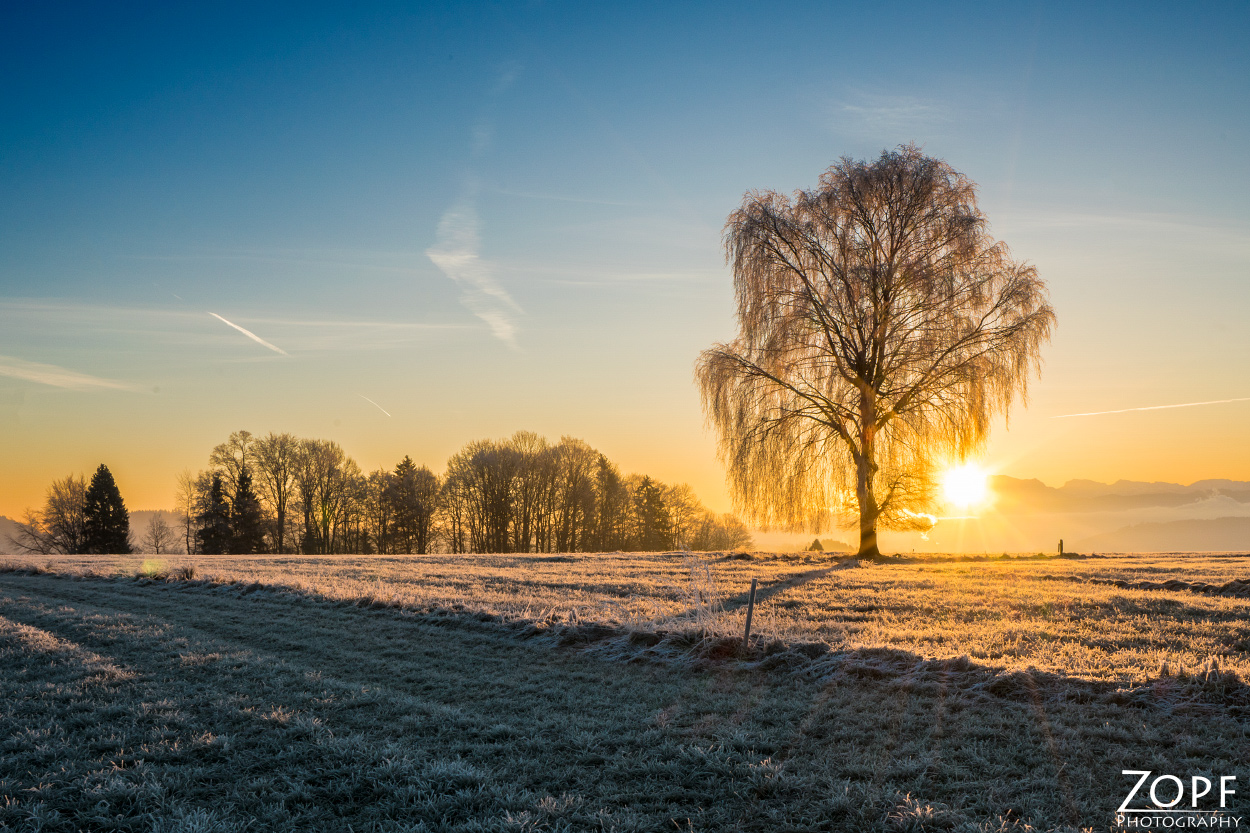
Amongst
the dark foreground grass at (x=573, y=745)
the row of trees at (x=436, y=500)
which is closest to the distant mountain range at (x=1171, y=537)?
the row of trees at (x=436, y=500)

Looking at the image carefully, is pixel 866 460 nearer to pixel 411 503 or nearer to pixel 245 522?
pixel 411 503

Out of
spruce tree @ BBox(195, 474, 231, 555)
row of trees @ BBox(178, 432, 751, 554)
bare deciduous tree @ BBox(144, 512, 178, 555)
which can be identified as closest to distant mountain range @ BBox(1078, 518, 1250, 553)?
row of trees @ BBox(178, 432, 751, 554)

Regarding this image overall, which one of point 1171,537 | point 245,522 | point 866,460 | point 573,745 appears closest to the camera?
point 573,745

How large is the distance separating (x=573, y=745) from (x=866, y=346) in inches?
741

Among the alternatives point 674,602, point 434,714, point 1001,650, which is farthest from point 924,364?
point 434,714

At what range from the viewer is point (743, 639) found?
25.5 ft

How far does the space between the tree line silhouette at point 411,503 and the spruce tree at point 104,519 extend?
23 cm

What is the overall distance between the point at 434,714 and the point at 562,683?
156 centimetres

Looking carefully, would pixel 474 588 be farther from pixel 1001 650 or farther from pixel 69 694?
pixel 1001 650

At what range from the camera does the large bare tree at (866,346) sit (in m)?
20.7

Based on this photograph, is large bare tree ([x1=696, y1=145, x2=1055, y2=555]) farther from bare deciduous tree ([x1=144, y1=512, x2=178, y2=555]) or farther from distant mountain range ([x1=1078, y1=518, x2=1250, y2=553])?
distant mountain range ([x1=1078, y1=518, x2=1250, y2=553])

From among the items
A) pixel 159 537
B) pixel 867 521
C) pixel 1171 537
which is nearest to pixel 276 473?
pixel 159 537

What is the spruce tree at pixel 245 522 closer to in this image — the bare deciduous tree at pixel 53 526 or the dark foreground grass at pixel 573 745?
→ the bare deciduous tree at pixel 53 526

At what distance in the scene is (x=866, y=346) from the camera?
840 inches
